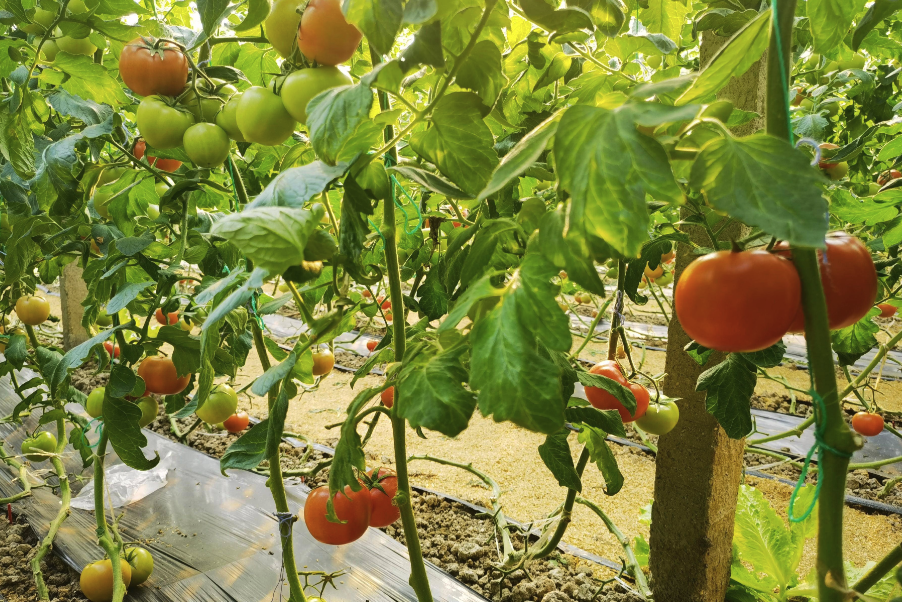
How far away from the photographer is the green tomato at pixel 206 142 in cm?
76

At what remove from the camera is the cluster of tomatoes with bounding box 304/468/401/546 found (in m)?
1.00

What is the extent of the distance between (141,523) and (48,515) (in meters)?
0.38

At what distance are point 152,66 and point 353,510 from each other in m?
0.79

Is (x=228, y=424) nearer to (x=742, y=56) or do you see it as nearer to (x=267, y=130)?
(x=267, y=130)

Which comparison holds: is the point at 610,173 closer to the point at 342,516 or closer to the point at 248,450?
the point at 248,450

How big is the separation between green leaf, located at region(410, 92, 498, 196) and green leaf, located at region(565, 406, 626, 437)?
37cm

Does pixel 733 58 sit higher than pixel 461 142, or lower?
higher

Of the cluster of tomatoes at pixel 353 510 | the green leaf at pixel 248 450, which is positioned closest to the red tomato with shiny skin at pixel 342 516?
the cluster of tomatoes at pixel 353 510

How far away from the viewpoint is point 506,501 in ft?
7.98

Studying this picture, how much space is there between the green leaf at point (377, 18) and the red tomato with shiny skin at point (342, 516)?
2.50 feet

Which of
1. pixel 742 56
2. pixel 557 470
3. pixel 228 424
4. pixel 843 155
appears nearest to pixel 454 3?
pixel 742 56

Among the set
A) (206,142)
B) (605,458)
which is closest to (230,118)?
(206,142)

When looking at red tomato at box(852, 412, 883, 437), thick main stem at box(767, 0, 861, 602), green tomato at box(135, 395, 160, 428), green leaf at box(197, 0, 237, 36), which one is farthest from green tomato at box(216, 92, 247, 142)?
red tomato at box(852, 412, 883, 437)

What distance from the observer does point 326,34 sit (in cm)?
60
